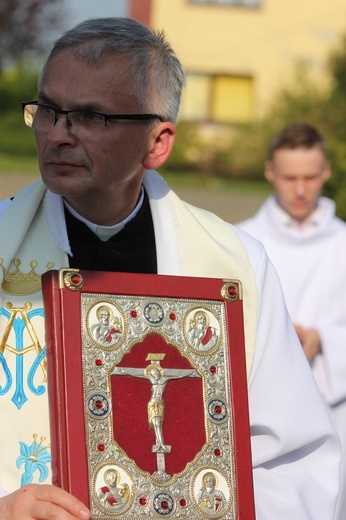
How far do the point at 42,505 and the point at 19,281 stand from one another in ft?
2.25

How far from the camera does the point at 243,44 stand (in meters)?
26.5

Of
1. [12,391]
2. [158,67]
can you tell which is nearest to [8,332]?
[12,391]

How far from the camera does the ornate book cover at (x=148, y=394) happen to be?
9.43ft

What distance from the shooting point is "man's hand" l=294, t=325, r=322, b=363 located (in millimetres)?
6674

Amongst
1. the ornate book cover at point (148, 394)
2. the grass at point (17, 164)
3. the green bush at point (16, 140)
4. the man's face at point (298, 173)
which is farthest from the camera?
the green bush at point (16, 140)

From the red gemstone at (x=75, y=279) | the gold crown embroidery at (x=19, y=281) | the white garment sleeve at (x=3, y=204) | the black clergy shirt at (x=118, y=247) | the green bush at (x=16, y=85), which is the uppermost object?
the green bush at (x=16, y=85)

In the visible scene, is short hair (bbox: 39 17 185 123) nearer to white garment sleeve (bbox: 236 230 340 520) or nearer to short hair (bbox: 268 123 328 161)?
white garment sleeve (bbox: 236 230 340 520)

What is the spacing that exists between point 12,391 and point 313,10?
2460 cm

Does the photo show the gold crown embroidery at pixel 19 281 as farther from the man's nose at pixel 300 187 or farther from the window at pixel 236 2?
the window at pixel 236 2

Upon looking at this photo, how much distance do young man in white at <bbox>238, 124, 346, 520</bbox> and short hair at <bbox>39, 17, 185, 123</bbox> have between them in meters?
3.42

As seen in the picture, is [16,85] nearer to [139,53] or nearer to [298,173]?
[298,173]

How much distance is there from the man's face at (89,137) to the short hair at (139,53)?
2 cm

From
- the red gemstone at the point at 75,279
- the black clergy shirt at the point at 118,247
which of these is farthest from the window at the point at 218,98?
the red gemstone at the point at 75,279

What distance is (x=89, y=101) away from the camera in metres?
3.13
